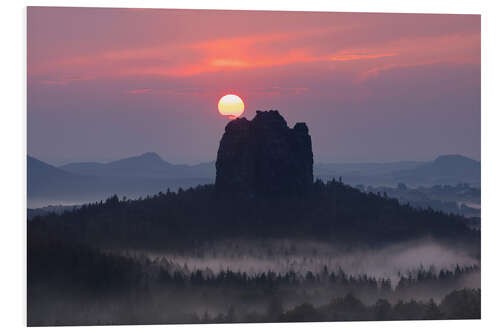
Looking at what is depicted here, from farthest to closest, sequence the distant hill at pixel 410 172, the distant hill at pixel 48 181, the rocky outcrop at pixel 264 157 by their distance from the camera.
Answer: the distant hill at pixel 410 172 → the rocky outcrop at pixel 264 157 → the distant hill at pixel 48 181

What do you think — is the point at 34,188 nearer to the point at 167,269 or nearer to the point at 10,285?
the point at 10,285

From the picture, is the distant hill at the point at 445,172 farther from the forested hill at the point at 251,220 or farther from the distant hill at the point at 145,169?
the distant hill at the point at 145,169

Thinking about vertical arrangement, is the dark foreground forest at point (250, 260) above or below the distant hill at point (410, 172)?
below

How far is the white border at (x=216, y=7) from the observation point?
36.9 feet

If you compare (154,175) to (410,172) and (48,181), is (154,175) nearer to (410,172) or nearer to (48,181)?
(48,181)

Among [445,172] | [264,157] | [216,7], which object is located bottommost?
[445,172]

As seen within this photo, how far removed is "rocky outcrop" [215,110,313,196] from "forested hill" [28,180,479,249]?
160 millimetres

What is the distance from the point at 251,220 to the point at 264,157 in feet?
3.33

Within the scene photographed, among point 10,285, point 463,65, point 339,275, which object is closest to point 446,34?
point 463,65

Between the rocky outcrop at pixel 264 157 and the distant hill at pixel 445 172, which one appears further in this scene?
the distant hill at pixel 445 172

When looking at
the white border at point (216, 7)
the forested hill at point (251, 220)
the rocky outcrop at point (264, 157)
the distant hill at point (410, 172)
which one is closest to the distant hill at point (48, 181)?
the white border at point (216, 7)

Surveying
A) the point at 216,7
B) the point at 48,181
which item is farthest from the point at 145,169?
the point at 216,7

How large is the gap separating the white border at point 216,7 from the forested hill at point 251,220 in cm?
46

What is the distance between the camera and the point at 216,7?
1189cm
